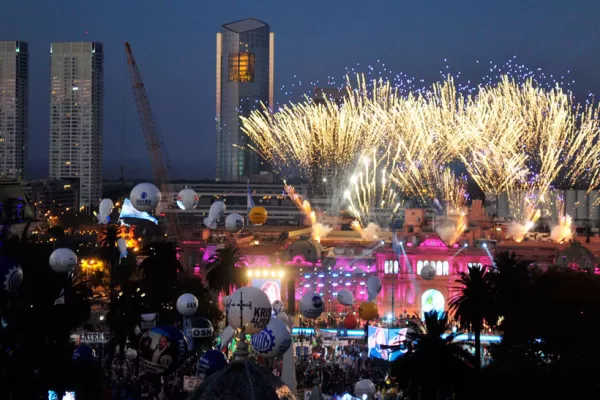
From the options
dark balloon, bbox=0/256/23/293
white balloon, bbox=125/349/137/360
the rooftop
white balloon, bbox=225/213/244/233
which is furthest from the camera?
the rooftop

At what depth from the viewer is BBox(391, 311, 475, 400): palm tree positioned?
31266 millimetres

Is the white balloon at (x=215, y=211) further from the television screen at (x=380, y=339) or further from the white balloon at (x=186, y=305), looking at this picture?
the white balloon at (x=186, y=305)

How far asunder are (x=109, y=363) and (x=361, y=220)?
6397 centimetres

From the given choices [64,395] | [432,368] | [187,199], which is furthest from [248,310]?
[187,199]

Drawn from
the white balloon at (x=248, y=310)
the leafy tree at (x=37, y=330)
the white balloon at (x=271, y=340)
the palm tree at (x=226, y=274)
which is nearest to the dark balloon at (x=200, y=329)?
the leafy tree at (x=37, y=330)

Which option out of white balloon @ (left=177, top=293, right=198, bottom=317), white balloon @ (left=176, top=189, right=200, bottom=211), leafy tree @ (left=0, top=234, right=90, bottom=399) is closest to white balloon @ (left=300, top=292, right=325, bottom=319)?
white balloon @ (left=177, top=293, right=198, bottom=317)

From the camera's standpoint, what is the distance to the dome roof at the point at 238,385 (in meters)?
15.8

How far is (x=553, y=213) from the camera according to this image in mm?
119500

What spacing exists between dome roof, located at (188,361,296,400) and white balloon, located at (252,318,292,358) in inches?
438

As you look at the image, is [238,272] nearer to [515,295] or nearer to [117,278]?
[117,278]

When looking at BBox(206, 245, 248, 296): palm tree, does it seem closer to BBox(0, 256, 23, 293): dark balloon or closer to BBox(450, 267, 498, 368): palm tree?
BBox(450, 267, 498, 368): palm tree

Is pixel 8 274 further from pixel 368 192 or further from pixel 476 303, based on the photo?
pixel 368 192

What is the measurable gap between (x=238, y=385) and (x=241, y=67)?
172029mm

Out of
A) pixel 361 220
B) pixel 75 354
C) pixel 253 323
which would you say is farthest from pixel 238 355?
pixel 361 220
